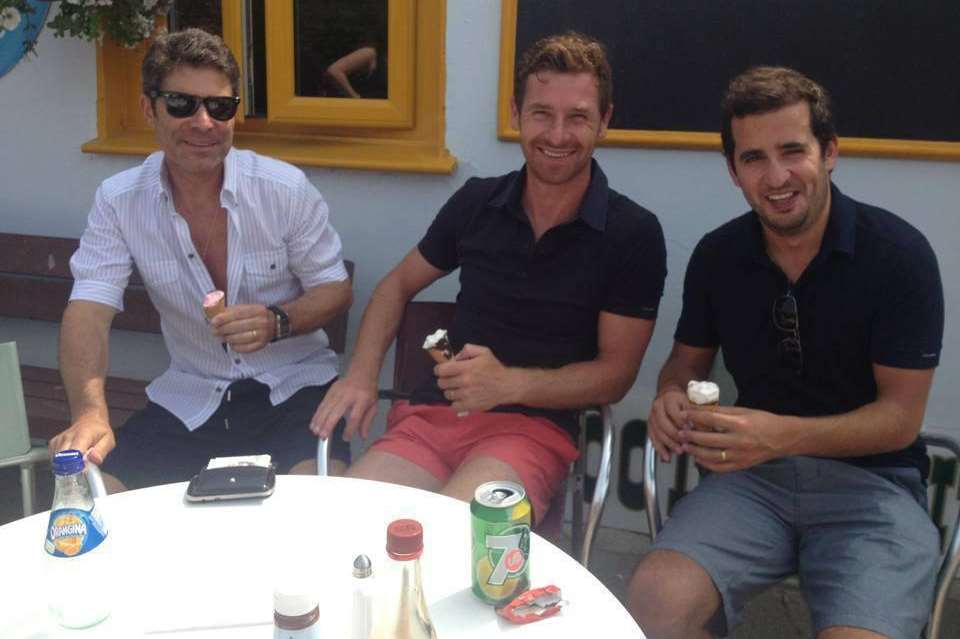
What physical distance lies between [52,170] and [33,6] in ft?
2.32

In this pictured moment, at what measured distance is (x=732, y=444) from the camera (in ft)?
6.58

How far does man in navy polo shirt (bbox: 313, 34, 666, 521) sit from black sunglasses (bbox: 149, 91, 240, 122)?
86cm

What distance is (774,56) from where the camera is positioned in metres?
2.85

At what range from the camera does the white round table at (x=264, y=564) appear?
131 centimetres

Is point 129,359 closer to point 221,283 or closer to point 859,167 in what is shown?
point 221,283

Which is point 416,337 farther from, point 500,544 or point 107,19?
point 107,19

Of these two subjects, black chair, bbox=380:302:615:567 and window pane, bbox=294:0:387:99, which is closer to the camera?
black chair, bbox=380:302:615:567

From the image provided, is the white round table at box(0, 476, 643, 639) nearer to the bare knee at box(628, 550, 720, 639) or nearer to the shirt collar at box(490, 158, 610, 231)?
the bare knee at box(628, 550, 720, 639)

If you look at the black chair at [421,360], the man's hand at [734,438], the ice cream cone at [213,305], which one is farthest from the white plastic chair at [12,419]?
the man's hand at [734,438]

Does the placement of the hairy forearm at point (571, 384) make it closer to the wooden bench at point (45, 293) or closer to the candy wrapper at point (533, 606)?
the candy wrapper at point (533, 606)

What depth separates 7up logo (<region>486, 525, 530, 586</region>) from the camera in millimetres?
1325

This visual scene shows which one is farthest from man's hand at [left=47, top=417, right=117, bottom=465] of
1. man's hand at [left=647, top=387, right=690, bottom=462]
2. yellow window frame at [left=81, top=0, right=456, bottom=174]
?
yellow window frame at [left=81, top=0, right=456, bottom=174]

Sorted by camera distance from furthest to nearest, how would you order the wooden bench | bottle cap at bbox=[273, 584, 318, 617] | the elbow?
the wooden bench < the elbow < bottle cap at bbox=[273, 584, 318, 617]

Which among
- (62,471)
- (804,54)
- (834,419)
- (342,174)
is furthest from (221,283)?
(804,54)
